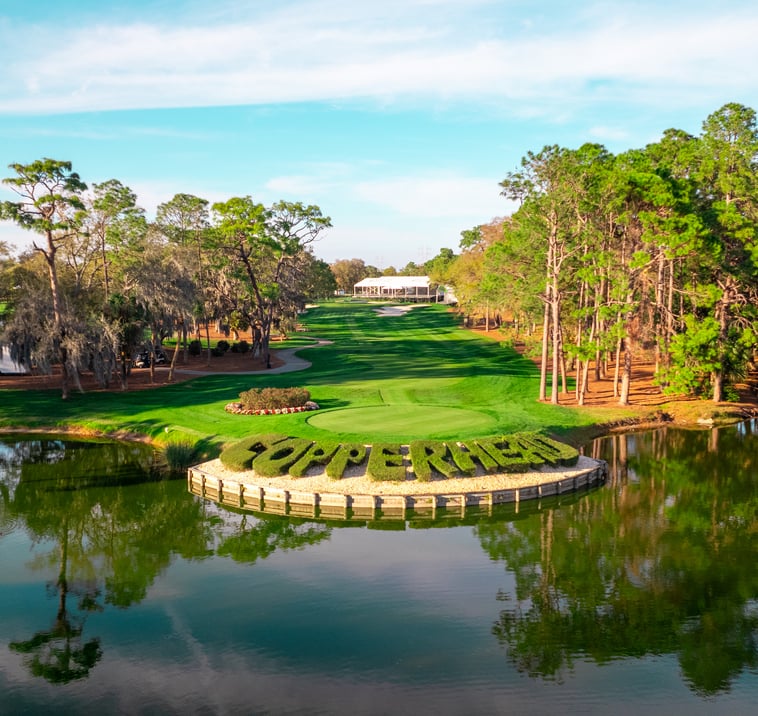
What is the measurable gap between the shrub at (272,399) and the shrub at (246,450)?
739cm

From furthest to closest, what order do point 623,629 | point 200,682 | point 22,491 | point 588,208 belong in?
1. point 588,208
2. point 22,491
3. point 623,629
4. point 200,682

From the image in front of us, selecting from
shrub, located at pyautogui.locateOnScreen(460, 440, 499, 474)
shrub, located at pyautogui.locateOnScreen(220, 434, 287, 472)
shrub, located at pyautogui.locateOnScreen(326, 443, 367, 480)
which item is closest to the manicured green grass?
shrub, located at pyautogui.locateOnScreen(220, 434, 287, 472)

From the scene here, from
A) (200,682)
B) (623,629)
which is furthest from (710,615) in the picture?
(200,682)

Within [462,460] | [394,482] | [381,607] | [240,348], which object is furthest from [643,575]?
[240,348]

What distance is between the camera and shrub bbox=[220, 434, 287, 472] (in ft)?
108

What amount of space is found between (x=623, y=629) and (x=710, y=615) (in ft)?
9.47

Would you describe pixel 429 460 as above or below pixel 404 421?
below

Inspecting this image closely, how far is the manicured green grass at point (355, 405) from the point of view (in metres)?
39.9

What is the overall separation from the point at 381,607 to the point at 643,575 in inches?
346

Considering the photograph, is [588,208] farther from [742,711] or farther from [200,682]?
[200,682]

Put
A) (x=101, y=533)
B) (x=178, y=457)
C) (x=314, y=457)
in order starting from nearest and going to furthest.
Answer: (x=101, y=533) < (x=314, y=457) < (x=178, y=457)

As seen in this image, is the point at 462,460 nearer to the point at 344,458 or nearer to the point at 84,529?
the point at 344,458

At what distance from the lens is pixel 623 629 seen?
62.1ft

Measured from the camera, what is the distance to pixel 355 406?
46375 mm
